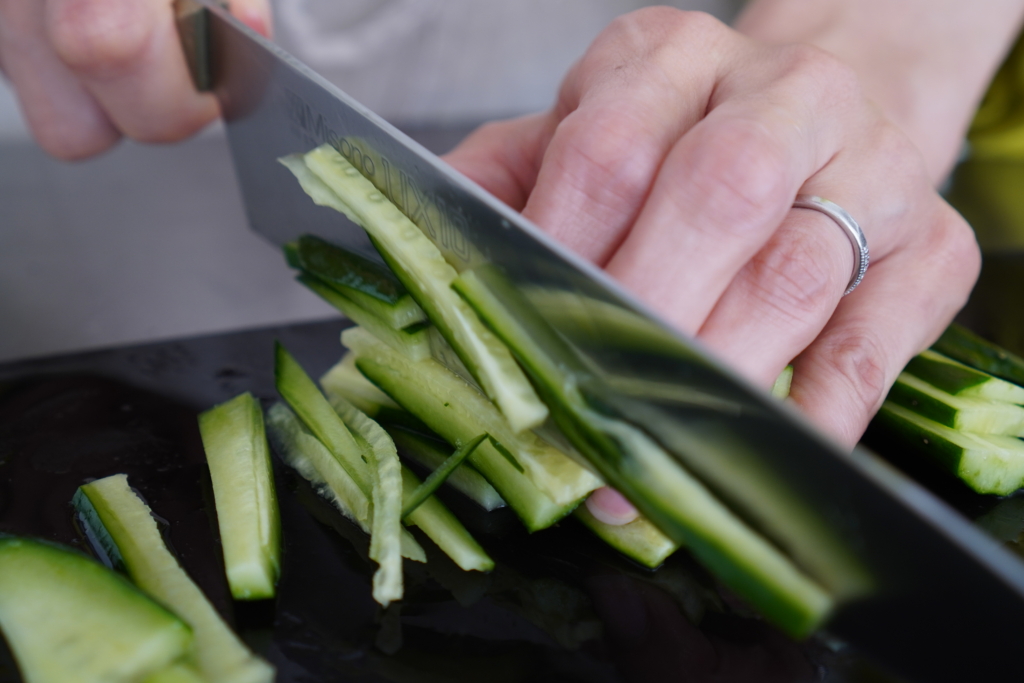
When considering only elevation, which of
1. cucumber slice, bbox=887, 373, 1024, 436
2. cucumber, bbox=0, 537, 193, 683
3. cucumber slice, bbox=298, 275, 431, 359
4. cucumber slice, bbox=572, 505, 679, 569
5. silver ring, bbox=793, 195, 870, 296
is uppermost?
silver ring, bbox=793, 195, 870, 296

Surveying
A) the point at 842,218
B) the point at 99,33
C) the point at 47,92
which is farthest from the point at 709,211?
the point at 47,92

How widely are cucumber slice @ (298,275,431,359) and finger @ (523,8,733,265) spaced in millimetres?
352

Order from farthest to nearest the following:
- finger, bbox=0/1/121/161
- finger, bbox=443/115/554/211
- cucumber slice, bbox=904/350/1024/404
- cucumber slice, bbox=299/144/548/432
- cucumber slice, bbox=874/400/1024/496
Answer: finger, bbox=0/1/121/161 < finger, bbox=443/115/554/211 < cucumber slice, bbox=904/350/1024/404 < cucumber slice, bbox=874/400/1024/496 < cucumber slice, bbox=299/144/548/432

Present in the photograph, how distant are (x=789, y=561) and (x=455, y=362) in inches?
30.0

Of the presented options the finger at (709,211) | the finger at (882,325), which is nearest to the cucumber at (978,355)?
the finger at (882,325)

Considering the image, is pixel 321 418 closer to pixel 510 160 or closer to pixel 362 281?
pixel 362 281

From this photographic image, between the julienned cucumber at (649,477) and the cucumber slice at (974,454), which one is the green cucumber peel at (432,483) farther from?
the cucumber slice at (974,454)

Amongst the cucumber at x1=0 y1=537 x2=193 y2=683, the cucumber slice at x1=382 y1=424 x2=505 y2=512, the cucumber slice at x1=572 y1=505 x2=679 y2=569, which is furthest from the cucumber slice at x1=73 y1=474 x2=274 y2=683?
the cucumber slice at x1=572 y1=505 x2=679 y2=569

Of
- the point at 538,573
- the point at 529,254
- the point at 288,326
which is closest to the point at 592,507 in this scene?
the point at 538,573

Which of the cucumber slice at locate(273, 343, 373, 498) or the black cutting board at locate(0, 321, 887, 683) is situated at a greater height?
the cucumber slice at locate(273, 343, 373, 498)

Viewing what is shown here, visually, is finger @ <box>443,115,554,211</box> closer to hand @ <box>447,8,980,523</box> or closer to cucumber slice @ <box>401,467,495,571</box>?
hand @ <box>447,8,980,523</box>

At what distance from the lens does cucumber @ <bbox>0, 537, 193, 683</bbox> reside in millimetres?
1031

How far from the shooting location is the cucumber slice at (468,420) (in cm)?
137

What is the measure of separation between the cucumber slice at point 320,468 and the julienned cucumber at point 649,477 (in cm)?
44
